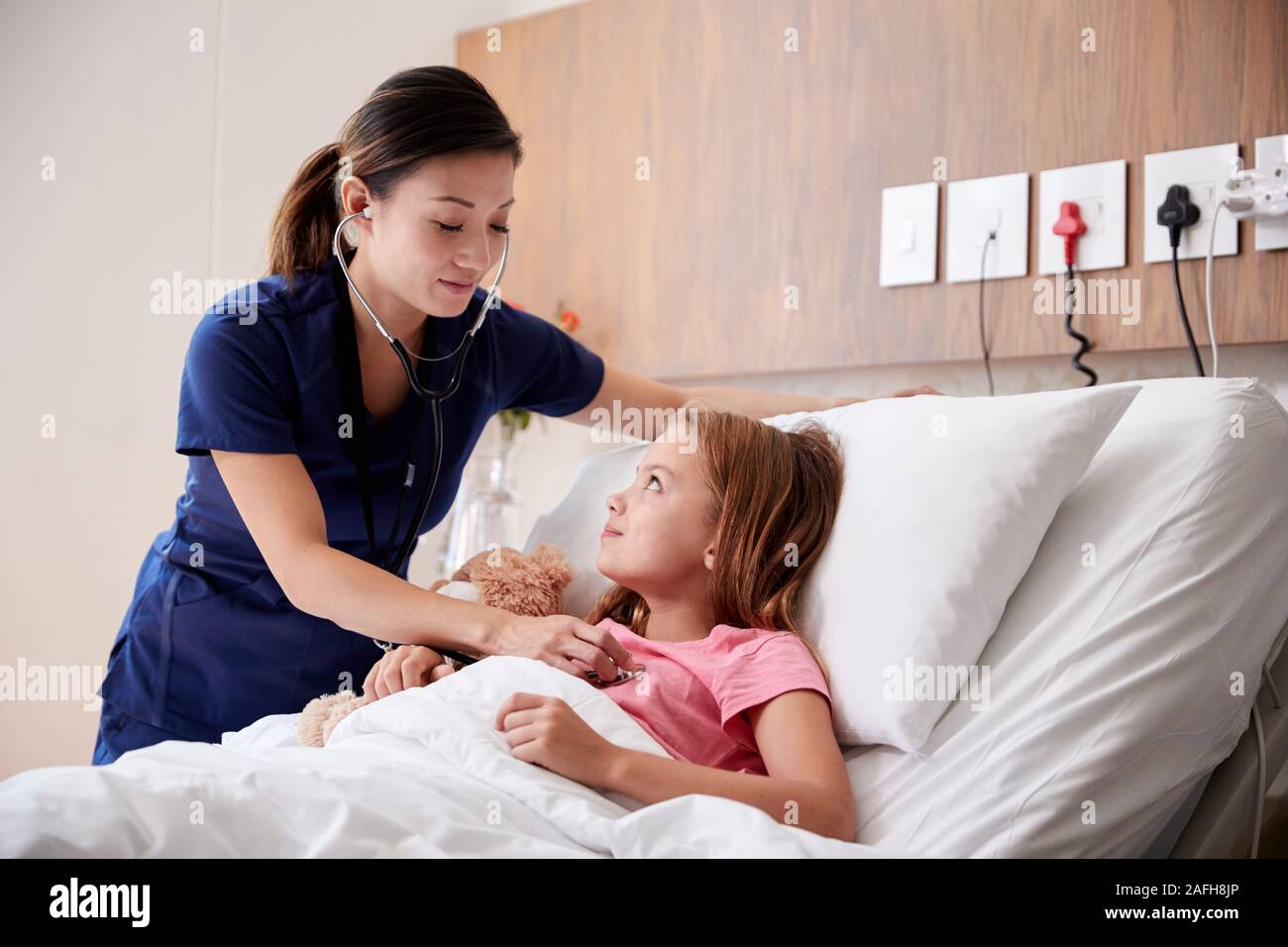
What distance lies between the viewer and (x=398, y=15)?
2.59 metres

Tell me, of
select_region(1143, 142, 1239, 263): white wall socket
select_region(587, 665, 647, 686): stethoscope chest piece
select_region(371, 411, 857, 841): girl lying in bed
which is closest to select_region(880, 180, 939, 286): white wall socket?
select_region(1143, 142, 1239, 263): white wall socket

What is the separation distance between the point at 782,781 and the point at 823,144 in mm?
1442

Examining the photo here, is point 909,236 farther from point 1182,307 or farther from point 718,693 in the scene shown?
point 718,693

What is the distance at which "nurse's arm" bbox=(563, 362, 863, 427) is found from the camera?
5.42ft

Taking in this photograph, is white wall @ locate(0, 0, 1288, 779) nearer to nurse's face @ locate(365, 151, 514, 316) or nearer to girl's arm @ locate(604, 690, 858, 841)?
nurse's face @ locate(365, 151, 514, 316)

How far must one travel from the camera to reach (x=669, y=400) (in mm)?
1734

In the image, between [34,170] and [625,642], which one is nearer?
[625,642]

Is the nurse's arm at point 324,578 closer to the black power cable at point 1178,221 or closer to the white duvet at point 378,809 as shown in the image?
the white duvet at point 378,809

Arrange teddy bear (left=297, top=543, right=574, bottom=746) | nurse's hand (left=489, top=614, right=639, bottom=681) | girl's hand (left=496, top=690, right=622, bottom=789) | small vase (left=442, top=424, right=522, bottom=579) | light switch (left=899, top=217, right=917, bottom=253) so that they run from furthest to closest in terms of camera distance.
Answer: small vase (left=442, top=424, right=522, bottom=579) → light switch (left=899, top=217, right=917, bottom=253) → teddy bear (left=297, top=543, right=574, bottom=746) → nurse's hand (left=489, top=614, right=639, bottom=681) → girl's hand (left=496, top=690, right=622, bottom=789)

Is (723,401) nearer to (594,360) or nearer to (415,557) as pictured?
(594,360)

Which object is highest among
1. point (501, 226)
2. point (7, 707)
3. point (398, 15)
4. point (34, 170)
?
point (398, 15)

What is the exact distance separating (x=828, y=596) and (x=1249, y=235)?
37.5 inches

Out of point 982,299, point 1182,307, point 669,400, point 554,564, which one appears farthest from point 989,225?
point 554,564
